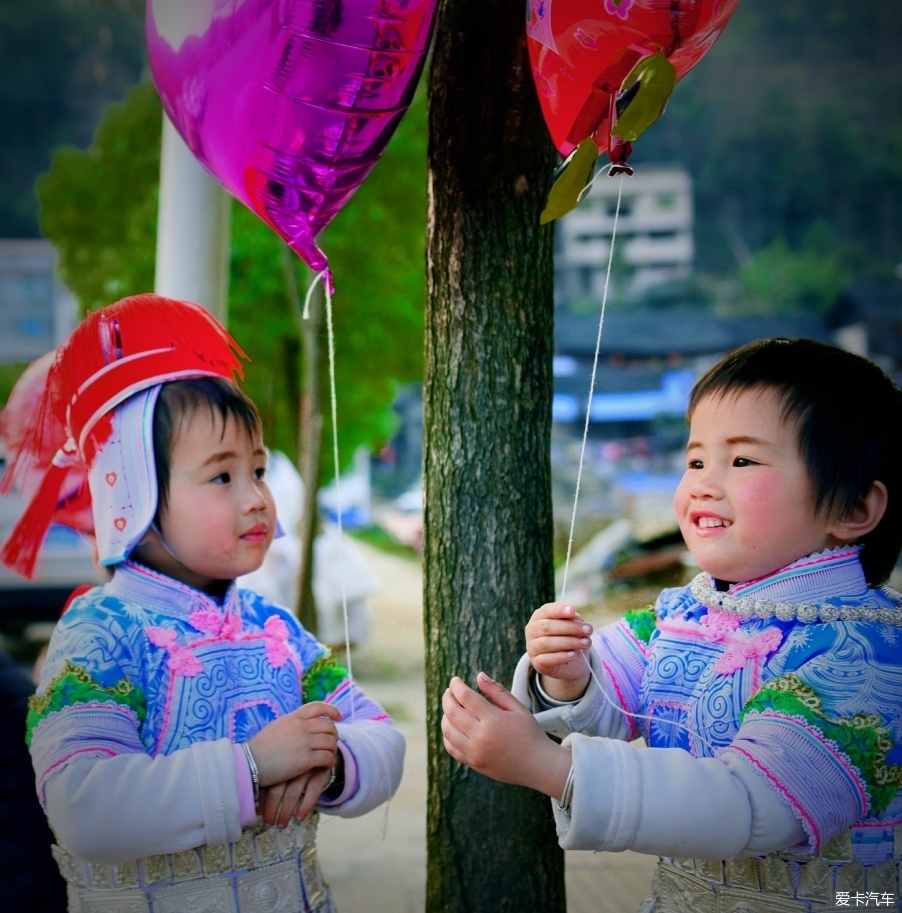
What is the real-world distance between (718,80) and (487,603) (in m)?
26.3

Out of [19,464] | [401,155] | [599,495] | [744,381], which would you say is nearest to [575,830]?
[744,381]

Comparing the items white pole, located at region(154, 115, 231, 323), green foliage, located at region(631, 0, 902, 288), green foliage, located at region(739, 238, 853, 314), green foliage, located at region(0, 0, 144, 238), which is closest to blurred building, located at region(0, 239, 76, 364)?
green foliage, located at region(0, 0, 144, 238)

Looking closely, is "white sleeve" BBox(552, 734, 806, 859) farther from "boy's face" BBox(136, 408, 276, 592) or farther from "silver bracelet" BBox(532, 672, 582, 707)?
"boy's face" BBox(136, 408, 276, 592)

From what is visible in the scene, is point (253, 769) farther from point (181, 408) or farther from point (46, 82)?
point (46, 82)

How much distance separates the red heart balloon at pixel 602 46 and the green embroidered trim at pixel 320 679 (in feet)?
3.23

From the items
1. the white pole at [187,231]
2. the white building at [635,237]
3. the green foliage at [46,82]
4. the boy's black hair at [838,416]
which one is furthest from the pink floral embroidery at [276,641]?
the green foliage at [46,82]

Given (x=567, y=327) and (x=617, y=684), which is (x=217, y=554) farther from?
(x=567, y=327)

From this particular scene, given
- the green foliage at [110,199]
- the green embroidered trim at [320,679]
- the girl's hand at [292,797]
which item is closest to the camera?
the girl's hand at [292,797]

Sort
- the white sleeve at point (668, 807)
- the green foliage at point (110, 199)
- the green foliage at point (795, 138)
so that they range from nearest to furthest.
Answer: the white sleeve at point (668, 807) < the green foliage at point (110, 199) < the green foliage at point (795, 138)

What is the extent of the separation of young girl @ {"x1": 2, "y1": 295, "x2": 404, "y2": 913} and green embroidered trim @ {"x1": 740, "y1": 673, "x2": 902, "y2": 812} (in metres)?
0.66

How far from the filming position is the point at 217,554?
1592 millimetres

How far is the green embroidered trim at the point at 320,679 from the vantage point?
5.66ft

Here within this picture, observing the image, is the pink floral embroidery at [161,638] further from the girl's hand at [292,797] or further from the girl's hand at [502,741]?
the girl's hand at [502,741]

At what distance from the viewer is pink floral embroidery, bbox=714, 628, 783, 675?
4.58 ft
